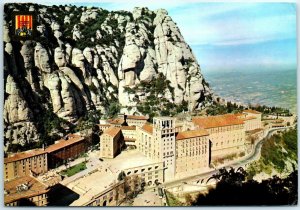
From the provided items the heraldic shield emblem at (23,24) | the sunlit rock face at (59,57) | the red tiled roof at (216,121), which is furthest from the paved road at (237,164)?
the sunlit rock face at (59,57)

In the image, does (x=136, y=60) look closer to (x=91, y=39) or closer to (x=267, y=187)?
(x=91, y=39)

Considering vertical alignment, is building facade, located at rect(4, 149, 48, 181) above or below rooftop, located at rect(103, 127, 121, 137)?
below

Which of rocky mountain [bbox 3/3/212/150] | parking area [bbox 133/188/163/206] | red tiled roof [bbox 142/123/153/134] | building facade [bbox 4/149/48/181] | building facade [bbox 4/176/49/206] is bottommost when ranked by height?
parking area [bbox 133/188/163/206]

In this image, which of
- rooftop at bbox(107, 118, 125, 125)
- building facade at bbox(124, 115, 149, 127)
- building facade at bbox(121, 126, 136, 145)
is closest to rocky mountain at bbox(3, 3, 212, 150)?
building facade at bbox(124, 115, 149, 127)

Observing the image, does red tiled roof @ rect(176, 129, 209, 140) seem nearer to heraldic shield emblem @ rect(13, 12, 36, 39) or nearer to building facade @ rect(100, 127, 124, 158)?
building facade @ rect(100, 127, 124, 158)

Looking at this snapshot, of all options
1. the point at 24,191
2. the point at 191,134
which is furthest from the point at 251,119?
the point at 24,191

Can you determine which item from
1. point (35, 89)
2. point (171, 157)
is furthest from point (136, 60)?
point (171, 157)
